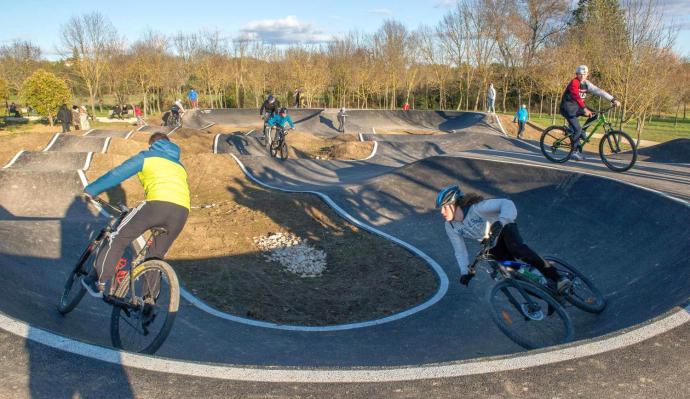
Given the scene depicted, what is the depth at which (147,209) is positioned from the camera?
496 centimetres

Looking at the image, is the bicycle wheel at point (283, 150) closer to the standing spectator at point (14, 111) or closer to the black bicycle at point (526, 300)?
the black bicycle at point (526, 300)

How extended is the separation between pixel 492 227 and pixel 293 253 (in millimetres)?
5894

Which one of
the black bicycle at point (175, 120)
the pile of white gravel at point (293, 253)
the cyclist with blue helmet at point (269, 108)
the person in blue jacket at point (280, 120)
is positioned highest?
the cyclist with blue helmet at point (269, 108)

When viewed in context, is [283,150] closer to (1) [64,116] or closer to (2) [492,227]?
(2) [492,227]

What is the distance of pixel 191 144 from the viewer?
26.4 meters

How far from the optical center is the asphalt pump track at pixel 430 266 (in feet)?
12.7

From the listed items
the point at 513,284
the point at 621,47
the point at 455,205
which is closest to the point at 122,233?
the point at 455,205

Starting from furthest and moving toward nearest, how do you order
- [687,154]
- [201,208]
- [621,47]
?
[621,47]
[687,154]
[201,208]

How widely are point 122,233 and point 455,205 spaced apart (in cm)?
348

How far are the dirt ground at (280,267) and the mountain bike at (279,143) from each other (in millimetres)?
5086

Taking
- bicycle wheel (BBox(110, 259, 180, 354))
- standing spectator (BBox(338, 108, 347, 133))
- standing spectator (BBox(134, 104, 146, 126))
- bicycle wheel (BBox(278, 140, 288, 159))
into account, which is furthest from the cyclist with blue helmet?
standing spectator (BBox(134, 104, 146, 126))

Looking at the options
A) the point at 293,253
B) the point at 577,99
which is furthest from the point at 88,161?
the point at 577,99

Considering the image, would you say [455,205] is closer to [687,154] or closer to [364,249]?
[364,249]

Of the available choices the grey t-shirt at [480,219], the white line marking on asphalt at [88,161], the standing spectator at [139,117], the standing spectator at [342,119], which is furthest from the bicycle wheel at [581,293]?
the standing spectator at [139,117]
